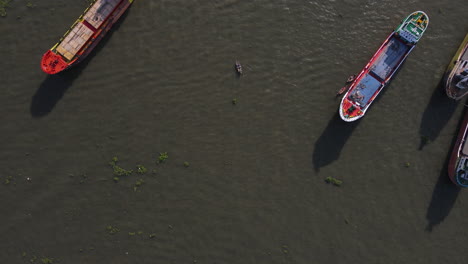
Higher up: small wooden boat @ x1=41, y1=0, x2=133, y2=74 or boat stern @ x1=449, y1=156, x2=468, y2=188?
small wooden boat @ x1=41, y1=0, x2=133, y2=74

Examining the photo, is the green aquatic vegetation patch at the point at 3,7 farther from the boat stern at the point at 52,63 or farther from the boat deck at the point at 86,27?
the boat deck at the point at 86,27

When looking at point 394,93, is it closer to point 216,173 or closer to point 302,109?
point 302,109

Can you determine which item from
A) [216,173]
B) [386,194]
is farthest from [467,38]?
[216,173]

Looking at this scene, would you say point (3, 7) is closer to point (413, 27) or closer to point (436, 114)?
point (413, 27)

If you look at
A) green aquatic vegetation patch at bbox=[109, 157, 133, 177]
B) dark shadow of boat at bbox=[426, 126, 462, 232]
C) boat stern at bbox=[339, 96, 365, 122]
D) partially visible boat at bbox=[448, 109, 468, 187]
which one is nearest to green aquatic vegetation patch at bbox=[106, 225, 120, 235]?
green aquatic vegetation patch at bbox=[109, 157, 133, 177]

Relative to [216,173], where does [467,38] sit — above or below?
above

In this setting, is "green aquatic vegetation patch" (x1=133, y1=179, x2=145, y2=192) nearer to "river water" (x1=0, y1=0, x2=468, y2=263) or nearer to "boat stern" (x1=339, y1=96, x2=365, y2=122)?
"river water" (x1=0, y1=0, x2=468, y2=263)
